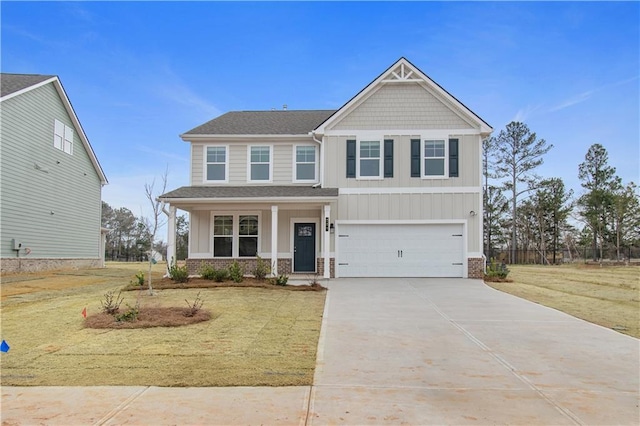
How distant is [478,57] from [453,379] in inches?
572

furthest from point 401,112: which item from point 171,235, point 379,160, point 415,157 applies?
point 171,235

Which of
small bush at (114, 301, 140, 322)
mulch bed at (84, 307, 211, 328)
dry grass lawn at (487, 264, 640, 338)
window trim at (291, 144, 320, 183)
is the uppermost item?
window trim at (291, 144, 320, 183)

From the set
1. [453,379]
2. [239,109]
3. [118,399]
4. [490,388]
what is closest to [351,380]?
[453,379]

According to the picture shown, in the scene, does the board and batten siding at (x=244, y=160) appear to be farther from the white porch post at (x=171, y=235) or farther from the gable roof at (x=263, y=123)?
the white porch post at (x=171, y=235)

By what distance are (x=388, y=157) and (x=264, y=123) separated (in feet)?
18.7

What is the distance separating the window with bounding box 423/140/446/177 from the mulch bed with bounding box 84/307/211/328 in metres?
11.0

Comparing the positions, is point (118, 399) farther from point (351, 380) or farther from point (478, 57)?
point (478, 57)

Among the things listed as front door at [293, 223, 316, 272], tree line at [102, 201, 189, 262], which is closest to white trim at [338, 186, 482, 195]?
front door at [293, 223, 316, 272]

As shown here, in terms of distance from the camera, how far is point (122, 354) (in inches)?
239

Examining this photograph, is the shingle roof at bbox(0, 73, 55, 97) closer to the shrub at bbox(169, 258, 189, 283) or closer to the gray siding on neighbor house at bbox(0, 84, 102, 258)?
the gray siding on neighbor house at bbox(0, 84, 102, 258)

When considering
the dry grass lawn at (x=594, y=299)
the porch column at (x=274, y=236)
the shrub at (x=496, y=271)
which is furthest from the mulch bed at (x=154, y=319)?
the shrub at (x=496, y=271)

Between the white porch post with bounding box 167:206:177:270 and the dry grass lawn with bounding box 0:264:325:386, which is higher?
the white porch post with bounding box 167:206:177:270

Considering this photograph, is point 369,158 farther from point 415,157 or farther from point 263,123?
point 263,123

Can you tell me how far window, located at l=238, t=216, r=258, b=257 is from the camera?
705 inches
